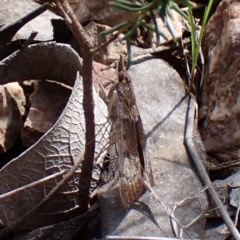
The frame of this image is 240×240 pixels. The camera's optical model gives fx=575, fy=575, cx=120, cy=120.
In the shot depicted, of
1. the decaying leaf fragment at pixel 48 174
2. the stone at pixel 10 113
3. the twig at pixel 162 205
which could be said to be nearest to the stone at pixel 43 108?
the stone at pixel 10 113

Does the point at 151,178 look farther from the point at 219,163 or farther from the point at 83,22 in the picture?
the point at 83,22

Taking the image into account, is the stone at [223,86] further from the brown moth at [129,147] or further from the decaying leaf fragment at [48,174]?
the decaying leaf fragment at [48,174]

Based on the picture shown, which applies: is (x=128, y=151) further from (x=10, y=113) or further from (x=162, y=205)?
(x=10, y=113)

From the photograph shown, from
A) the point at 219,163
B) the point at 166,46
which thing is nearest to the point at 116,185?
the point at 219,163

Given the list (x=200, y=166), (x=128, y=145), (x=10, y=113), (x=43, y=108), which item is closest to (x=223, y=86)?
(x=200, y=166)

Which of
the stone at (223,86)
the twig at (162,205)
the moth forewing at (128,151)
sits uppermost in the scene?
the stone at (223,86)

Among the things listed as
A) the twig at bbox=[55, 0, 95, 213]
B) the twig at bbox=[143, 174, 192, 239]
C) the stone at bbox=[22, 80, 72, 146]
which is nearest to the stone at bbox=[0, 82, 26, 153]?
the stone at bbox=[22, 80, 72, 146]

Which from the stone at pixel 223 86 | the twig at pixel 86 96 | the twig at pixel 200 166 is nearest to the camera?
the twig at pixel 86 96
